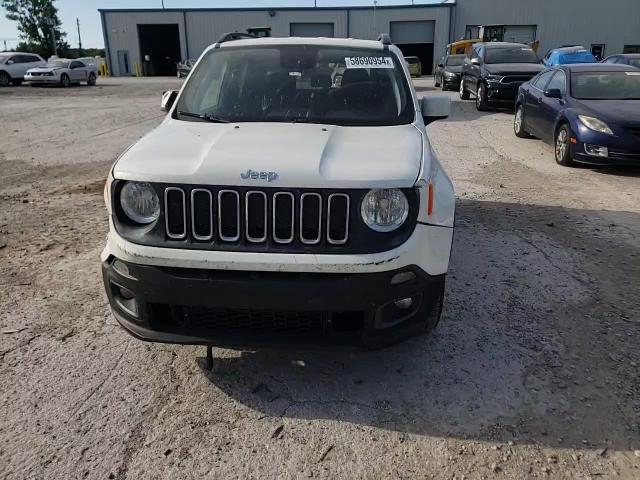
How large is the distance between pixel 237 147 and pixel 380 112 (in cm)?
131

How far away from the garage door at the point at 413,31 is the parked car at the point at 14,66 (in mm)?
29438

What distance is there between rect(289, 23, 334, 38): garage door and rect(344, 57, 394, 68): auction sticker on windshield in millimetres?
47240

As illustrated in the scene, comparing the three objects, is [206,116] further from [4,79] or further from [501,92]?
[4,79]

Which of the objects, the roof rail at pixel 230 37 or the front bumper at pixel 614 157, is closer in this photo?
the roof rail at pixel 230 37

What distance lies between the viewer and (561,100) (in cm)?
905

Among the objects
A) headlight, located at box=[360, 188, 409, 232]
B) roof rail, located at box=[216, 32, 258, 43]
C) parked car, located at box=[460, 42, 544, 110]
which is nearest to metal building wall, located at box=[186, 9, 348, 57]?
parked car, located at box=[460, 42, 544, 110]

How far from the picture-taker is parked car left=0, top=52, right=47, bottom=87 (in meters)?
29.8

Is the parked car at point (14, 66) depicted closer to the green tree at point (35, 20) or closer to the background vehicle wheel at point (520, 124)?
the background vehicle wheel at point (520, 124)

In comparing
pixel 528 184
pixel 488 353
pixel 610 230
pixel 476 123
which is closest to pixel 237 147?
pixel 488 353

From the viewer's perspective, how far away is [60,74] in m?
29.6

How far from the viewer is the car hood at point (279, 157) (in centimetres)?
271

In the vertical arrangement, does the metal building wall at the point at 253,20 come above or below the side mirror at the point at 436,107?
above

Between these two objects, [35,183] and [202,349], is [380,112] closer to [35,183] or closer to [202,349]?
[202,349]

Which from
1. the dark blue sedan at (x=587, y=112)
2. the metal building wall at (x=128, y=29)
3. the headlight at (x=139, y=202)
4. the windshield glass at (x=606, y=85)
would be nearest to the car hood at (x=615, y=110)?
the dark blue sedan at (x=587, y=112)
